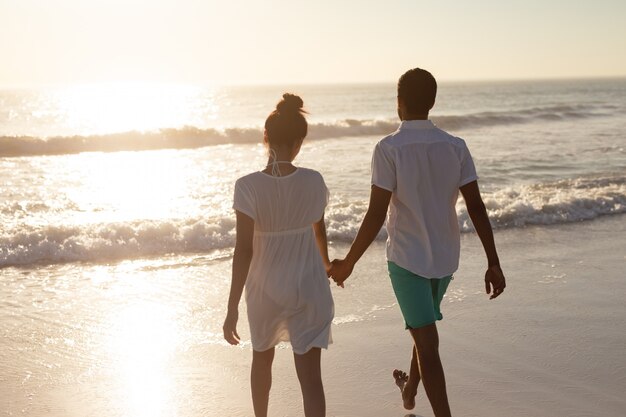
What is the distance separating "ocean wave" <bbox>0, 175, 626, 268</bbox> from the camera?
8.77m

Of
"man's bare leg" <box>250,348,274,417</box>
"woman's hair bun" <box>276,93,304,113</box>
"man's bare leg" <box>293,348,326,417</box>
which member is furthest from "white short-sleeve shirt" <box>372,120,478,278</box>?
"man's bare leg" <box>250,348,274,417</box>

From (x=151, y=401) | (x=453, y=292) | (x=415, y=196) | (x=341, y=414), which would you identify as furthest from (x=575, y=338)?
(x=151, y=401)

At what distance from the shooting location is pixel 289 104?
328 centimetres

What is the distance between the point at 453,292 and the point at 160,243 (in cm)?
388

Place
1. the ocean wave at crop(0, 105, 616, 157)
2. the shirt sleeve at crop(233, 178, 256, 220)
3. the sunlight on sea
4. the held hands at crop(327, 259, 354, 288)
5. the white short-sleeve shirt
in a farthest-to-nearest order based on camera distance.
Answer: the sunlight on sea < the ocean wave at crop(0, 105, 616, 157) < the held hands at crop(327, 259, 354, 288) < the white short-sleeve shirt < the shirt sleeve at crop(233, 178, 256, 220)

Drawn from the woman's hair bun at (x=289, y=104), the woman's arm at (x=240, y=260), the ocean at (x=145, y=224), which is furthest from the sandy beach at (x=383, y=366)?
the woman's hair bun at (x=289, y=104)

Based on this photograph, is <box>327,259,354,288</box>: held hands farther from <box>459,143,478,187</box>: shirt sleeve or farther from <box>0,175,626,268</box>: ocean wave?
<box>0,175,626,268</box>: ocean wave

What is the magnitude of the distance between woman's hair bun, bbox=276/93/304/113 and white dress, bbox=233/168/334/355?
0.87 feet

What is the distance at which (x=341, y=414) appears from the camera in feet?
14.5

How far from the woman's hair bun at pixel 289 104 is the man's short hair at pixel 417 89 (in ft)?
1.75

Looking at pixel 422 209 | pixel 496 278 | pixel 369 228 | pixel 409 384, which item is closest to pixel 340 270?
pixel 369 228

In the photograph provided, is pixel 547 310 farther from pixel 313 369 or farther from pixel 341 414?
pixel 313 369

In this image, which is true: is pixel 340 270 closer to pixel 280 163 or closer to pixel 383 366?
pixel 280 163

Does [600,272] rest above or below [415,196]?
below
